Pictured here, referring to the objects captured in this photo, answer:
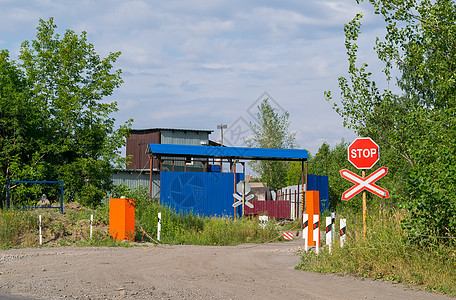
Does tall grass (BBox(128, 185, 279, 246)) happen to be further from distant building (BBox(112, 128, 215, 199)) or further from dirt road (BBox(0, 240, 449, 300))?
distant building (BBox(112, 128, 215, 199))

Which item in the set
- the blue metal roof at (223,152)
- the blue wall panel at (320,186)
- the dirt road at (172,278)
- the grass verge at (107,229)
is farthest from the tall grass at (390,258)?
the blue wall panel at (320,186)

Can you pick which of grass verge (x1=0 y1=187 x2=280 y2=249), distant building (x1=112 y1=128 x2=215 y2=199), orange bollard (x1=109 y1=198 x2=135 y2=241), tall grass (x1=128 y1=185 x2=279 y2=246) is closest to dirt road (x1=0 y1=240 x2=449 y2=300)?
grass verge (x1=0 y1=187 x2=280 y2=249)

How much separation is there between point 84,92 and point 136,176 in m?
25.6

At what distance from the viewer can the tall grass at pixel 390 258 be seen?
10.0 metres

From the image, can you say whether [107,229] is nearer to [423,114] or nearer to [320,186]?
[423,114]

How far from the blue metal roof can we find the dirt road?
16201mm

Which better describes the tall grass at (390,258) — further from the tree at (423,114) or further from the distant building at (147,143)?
the distant building at (147,143)

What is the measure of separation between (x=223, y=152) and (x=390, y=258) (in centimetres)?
2326

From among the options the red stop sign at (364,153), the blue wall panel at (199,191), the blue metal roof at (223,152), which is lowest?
the blue wall panel at (199,191)

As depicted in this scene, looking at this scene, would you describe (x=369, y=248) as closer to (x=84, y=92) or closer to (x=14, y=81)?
(x=84, y=92)

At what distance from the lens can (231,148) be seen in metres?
34.2

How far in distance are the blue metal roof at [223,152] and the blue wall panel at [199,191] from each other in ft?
4.10

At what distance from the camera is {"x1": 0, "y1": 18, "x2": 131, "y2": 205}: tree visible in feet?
104

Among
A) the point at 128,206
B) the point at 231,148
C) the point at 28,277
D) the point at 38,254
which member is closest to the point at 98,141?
the point at 231,148
